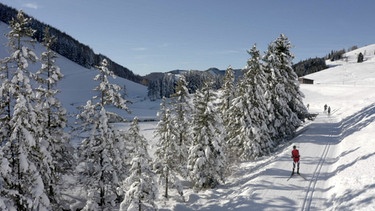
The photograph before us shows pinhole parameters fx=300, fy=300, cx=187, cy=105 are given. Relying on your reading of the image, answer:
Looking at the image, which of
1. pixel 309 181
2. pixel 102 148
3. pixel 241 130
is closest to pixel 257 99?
pixel 241 130

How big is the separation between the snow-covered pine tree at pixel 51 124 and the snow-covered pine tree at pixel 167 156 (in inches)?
340

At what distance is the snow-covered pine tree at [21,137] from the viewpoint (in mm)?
12602

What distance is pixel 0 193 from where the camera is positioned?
1192 cm

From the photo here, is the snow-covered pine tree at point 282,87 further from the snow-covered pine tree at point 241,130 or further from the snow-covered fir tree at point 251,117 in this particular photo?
the snow-covered pine tree at point 241,130

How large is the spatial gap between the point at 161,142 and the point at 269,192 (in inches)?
463

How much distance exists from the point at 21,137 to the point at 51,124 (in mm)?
5650

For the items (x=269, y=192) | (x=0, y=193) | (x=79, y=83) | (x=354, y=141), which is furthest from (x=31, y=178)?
(x=79, y=83)

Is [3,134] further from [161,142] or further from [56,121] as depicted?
[161,142]

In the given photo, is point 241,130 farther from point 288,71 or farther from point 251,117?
point 288,71

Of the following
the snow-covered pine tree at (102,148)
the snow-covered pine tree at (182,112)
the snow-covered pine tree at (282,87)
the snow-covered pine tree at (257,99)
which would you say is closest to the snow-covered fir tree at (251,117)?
the snow-covered pine tree at (257,99)

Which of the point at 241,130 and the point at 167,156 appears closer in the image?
the point at 167,156

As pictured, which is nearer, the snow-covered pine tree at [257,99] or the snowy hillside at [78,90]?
the snow-covered pine tree at [257,99]

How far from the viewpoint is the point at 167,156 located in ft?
85.3

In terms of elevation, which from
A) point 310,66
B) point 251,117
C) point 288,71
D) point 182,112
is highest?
point 310,66
